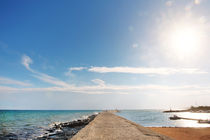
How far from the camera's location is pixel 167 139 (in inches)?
254

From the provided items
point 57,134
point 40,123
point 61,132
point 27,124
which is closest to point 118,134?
point 57,134

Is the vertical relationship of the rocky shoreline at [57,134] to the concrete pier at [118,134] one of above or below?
below

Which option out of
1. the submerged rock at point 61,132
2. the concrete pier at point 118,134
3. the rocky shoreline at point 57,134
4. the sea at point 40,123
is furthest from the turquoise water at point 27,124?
the concrete pier at point 118,134

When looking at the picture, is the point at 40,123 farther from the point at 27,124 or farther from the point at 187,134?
the point at 187,134

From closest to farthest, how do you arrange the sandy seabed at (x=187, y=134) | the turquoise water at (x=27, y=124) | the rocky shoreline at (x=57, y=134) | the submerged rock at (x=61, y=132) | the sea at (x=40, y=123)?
1. the sandy seabed at (x=187, y=134)
2. the rocky shoreline at (x=57, y=134)
3. the submerged rock at (x=61, y=132)
4. the turquoise water at (x=27, y=124)
5. the sea at (x=40, y=123)

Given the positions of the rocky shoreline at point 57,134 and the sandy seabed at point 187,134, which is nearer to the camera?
the sandy seabed at point 187,134

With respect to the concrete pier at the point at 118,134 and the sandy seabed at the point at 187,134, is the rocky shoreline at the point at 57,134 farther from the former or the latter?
the sandy seabed at the point at 187,134

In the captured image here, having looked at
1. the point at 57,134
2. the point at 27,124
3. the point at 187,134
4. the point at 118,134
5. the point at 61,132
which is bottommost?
the point at 27,124

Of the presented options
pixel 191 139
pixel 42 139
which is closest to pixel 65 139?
pixel 42 139

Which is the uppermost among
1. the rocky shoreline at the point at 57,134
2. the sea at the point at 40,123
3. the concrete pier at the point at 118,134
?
the concrete pier at the point at 118,134

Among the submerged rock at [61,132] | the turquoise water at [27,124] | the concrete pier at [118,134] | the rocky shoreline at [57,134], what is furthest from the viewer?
the turquoise water at [27,124]

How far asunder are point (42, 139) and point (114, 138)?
413 inches

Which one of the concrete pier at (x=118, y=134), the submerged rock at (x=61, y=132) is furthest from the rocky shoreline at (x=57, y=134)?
the concrete pier at (x=118, y=134)

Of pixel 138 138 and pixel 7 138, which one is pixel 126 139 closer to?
pixel 138 138
